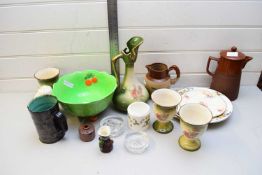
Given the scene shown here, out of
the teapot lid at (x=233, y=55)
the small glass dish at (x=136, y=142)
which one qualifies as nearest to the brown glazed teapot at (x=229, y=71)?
the teapot lid at (x=233, y=55)

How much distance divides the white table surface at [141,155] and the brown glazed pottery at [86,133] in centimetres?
2

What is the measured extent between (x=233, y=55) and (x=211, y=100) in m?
0.19

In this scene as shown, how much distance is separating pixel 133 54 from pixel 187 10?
0.90ft

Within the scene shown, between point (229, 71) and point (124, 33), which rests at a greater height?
point (124, 33)

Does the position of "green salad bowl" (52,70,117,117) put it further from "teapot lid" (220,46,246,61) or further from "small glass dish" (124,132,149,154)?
"teapot lid" (220,46,246,61)

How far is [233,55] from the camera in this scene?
2.88ft

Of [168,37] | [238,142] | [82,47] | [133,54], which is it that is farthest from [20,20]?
[238,142]

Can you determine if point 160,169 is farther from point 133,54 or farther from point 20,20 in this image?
point 20,20

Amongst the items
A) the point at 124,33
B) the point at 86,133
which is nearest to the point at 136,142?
the point at 86,133

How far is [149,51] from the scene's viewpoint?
963 millimetres

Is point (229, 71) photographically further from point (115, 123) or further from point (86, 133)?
point (86, 133)

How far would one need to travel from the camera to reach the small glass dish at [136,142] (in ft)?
2.45

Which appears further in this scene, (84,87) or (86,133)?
(84,87)

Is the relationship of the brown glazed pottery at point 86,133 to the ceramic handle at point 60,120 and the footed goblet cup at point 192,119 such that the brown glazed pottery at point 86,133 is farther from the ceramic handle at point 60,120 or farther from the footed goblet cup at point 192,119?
the footed goblet cup at point 192,119
